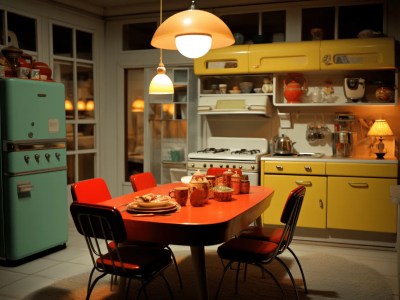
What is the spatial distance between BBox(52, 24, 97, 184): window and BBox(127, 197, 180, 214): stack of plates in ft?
10.1

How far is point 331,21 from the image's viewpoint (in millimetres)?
5074

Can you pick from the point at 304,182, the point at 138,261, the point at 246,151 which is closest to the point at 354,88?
the point at 304,182

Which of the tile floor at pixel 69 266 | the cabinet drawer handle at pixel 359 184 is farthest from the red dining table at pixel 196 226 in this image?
the cabinet drawer handle at pixel 359 184

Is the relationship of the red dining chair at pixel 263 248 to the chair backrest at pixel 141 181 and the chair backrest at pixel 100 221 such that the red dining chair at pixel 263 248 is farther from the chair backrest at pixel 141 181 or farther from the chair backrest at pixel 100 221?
the chair backrest at pixel 141 181

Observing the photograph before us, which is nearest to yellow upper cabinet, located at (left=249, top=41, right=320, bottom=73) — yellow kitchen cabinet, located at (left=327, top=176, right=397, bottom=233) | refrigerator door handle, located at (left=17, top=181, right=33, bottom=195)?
yellow kitchen cabinet, located at (left=327, top=176, right=397, bottom=233)

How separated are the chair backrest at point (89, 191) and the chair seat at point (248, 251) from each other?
99 cm

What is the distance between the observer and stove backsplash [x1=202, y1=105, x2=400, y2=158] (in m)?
4.84

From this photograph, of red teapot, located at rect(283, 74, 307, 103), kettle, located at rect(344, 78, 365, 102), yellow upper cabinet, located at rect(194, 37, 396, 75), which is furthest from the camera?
red teapot, located at rect(283, 74, 307, 103)

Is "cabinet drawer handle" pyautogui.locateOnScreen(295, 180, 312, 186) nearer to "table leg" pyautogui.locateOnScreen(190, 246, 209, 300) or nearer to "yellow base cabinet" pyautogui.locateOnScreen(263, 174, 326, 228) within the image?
"yellow base cabinet" pyautogui.locateOnScreen(263, 174, 326, 228)

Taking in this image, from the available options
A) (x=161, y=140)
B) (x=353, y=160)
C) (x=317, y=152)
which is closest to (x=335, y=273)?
(x=353, y=160)

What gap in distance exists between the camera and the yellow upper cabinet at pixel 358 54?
4.43 metres

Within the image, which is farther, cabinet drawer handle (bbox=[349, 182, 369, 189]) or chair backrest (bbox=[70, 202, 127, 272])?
cabinet drawer handle (bbox=[349, 182, 369, 189])

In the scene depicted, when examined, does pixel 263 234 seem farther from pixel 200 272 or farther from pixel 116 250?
pixel 116 250

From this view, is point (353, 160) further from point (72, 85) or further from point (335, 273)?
point (72, 85)
